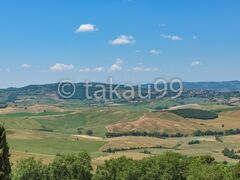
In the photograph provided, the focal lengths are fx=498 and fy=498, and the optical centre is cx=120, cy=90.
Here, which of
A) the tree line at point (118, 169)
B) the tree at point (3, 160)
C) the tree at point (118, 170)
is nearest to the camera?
the tree at point (3, 160)

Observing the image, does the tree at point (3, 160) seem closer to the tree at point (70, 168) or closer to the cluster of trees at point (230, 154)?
the tree at point (70, 168)

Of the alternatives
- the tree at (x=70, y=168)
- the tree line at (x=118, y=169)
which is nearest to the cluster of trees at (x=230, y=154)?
the tree line at (x=118, y=169)

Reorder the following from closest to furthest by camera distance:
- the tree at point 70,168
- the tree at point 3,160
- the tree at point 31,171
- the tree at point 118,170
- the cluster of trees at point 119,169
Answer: the tree at point 3,160 → the tree at point 118,170 → the cluster of trees at point 119,169 → the tree at point 70,168 → the tree at point 31,171

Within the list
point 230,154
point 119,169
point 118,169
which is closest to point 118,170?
point 118,169

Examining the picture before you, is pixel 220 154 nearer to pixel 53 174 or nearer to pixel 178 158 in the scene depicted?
pixel 178 158

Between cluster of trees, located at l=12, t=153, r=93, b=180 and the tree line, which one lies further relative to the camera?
cluster of trees, located at l=12, t=153, r=93, b=180

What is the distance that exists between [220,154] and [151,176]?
3571 inches

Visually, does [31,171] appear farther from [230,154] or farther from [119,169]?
[230,154]

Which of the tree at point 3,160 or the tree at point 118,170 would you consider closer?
the tree at point 3,160

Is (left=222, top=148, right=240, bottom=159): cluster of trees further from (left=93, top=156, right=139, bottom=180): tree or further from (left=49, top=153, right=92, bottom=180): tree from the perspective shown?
(left=49, top=153, right=92, bottom=180): tree

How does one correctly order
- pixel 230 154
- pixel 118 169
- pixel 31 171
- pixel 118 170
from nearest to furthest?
1. pixel 118 170
2. pixel 118 169
3. pixel 31 171
4. pixel 230 154

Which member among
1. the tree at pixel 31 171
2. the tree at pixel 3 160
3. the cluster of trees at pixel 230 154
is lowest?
the cluster of trees at pixel 230 154

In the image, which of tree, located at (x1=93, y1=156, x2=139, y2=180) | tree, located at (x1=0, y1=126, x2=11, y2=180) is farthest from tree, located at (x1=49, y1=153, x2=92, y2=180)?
tree, located at (x1=0, y1=126, x2=11, y2=180)

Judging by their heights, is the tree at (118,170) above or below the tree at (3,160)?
below
